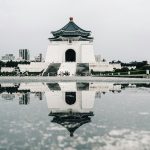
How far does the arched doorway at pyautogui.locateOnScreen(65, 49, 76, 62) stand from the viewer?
188 feet

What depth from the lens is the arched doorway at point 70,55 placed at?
188 feet

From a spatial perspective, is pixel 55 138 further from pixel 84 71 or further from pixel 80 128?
pixel 84 71

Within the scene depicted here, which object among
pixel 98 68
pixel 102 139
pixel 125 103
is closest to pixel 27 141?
pixel 102 139

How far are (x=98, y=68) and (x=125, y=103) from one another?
36.1m

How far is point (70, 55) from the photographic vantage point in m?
57.7

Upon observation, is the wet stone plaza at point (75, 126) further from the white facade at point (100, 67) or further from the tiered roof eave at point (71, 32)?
the tiered roof eave at point (71, 32)

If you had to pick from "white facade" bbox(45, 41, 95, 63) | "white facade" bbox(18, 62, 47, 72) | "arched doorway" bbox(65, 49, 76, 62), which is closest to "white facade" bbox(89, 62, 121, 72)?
"white facade" bbox(45, 41, 95, 63)

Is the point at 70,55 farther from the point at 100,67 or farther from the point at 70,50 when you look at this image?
the point at 100,67

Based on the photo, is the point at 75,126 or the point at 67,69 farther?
the point at 67,69

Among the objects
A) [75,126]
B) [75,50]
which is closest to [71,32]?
[75,50]

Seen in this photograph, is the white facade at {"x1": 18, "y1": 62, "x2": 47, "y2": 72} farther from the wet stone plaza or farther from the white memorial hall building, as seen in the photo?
the wet stone plaza

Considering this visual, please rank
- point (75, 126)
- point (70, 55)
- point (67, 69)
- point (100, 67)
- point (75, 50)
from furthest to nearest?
point (70, 55) < point (75, 50) < point (100, 67) < point (67, 69) < point (75, 126)

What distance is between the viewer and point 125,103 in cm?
1788

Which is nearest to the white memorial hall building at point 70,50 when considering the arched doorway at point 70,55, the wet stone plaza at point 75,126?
the arched doorway at point 70,55
